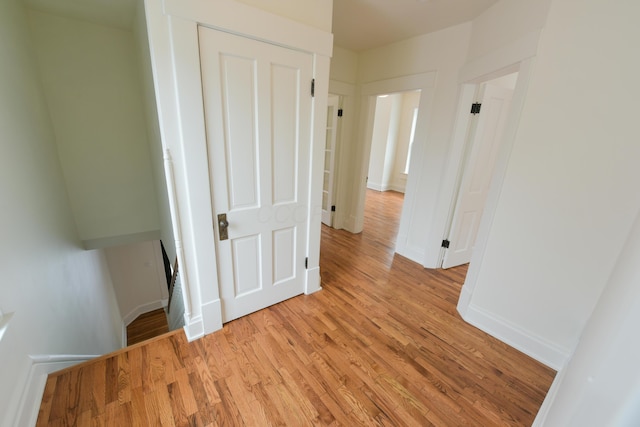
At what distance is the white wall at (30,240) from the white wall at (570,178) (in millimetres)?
2985

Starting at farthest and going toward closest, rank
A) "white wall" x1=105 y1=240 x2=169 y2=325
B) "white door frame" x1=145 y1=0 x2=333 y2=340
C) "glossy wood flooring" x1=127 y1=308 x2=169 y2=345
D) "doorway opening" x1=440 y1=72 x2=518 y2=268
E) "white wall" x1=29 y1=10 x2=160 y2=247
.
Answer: "white wall" x1=105 y1=240 x2=169 y2=325 → "glossy wood flooring" x1=127 y1=308 x2=169 y2=345 → "doorway opening" x1=440 y1=72 x2=518 y2=268 → "white wall" x1=29 y1=10 x2=160 y2=247 → "white door frame" x1=145 y1=0 x2=333 y2=340

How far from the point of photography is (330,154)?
3.79 metres

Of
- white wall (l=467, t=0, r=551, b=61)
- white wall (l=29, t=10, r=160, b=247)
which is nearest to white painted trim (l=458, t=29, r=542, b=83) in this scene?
white wall (l=467, t=0, r=551, b=61)

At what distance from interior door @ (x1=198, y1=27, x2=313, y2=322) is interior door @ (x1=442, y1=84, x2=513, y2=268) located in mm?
1761

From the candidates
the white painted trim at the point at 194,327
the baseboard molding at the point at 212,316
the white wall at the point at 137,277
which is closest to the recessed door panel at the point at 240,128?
the baseboard molding at the point at 212,316

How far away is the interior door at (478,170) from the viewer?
8.15ft

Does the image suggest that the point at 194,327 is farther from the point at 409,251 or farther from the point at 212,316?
the point at 409,251

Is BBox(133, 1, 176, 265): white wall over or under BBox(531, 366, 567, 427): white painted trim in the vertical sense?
over

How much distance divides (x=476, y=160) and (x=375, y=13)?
1.77m

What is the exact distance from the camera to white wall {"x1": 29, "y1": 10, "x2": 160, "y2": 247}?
2344 mm

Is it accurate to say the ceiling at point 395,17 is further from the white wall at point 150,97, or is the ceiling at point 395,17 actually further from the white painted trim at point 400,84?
Answer: the white wall at point 150,97

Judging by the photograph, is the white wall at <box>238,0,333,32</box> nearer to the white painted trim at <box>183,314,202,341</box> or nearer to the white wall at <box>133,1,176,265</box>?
the white wall at <box>133,1,176,265</box>

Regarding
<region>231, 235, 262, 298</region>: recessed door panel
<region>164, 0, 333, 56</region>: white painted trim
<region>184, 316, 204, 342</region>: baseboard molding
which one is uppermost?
<region>164, 0, 333, 56</region>: white painted trim

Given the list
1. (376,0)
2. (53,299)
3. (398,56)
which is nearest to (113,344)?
(53,299)
